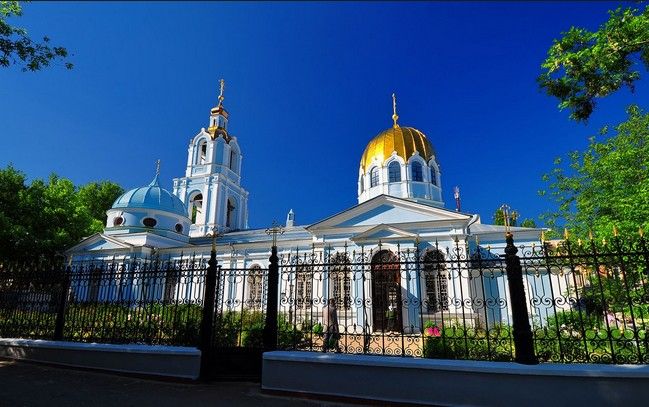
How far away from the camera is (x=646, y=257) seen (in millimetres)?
5578

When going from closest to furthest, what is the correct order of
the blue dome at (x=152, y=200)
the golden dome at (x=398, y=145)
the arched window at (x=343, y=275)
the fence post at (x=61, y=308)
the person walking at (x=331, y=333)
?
the person walking at (x=331, y=333), the arched window at (x=343, y=275), the fence post at (x=61, y=308), the golden dome at (x=398, y=145), the blue dome at (x=152, y=200)

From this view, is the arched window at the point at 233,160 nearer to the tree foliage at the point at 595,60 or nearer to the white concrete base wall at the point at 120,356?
the white concrete base wall at the point at 120,356

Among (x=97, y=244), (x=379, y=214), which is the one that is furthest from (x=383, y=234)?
(x=97, y=244)

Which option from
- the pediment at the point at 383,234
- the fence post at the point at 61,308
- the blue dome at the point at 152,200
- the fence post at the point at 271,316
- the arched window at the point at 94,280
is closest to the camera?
the fence post at the point at 271,316

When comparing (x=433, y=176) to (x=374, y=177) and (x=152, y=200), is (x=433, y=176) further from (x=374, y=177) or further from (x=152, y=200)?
(x=152, y=200)

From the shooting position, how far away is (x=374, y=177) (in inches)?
990

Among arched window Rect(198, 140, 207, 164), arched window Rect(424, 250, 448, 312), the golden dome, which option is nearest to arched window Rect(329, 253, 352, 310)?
arched window Rect(424, 250, 448, 312)

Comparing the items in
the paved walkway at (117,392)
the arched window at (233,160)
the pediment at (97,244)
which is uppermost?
the arched window at (233,160)

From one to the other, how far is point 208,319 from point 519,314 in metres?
5.82

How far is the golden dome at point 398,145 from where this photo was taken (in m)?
24.7

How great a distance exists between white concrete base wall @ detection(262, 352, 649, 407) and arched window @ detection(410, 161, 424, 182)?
19367mm

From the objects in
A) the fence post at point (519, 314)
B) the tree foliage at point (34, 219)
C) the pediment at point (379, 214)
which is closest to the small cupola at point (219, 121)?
the tree foliage at point (34, 219)

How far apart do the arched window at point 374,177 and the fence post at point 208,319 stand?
1815cm

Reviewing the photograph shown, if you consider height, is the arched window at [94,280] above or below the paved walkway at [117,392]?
above
